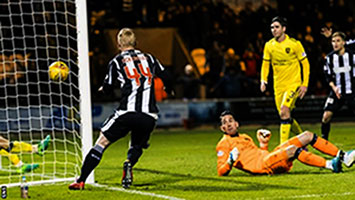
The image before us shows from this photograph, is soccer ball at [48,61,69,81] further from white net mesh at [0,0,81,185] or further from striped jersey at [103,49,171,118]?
striped jersey at [103,49,171,118]

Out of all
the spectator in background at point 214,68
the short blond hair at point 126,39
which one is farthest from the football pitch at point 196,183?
the spectator in background at point 214,68

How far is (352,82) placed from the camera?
11727mm

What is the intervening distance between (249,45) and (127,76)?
47.5 feet

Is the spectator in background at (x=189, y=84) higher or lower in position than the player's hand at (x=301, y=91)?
lower

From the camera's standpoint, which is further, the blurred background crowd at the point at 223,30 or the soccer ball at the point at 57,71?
the blurred background crowd at the point at 223,30

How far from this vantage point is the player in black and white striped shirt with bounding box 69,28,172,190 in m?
8.13

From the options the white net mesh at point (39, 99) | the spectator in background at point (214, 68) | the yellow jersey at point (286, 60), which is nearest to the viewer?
the white net mesh at point (39, 99)

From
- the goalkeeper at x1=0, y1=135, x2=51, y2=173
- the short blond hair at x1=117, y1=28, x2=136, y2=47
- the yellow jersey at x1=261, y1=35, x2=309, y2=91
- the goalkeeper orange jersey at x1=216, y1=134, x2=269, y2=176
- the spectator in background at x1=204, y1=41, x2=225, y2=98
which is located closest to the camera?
the short blond hair at x1=117, y1=28, x2=136, y2=47

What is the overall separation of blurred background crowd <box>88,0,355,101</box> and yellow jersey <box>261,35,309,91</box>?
31.3 ft

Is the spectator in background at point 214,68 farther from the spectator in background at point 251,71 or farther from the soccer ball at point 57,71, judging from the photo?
the soccer ball at point 57,71

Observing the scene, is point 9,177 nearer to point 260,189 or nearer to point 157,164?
point 157,164

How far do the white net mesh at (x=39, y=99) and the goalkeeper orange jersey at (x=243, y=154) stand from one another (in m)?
1.89

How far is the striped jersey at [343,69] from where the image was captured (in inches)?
460

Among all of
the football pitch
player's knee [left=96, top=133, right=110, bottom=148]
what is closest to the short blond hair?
player's knee [left=96, top=133, right=110, bottom=148]
